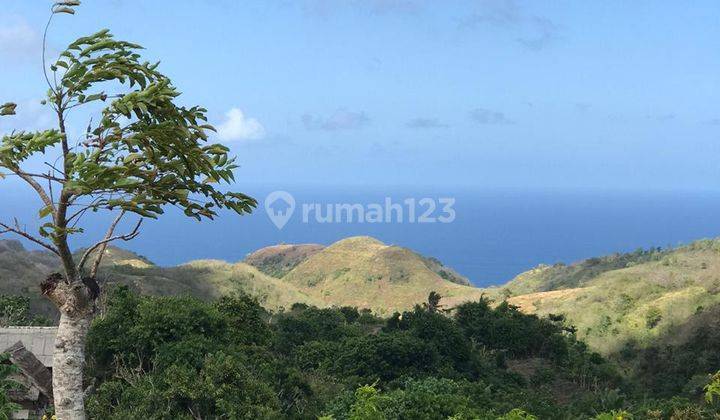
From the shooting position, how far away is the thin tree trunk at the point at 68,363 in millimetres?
10672

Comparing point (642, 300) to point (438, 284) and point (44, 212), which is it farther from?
point (44, 212)

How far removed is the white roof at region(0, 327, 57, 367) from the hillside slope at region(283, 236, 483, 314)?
181 ft

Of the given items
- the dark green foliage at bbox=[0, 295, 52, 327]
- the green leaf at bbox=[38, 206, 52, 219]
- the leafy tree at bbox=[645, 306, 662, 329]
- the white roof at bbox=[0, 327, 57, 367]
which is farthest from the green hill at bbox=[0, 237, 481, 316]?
the green leaf at bbox=[38, 206, 52, 219]

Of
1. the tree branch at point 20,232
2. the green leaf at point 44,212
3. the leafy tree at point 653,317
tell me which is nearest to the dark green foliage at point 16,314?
the tree branch at point 20,232

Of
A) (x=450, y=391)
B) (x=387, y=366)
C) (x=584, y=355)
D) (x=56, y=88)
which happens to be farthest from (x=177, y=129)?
(x=584, y=355)

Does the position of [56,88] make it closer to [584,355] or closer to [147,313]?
[147,313]

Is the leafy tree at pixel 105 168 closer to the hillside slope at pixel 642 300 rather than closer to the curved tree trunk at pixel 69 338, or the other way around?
the curved tree trunk at pixel 69 338

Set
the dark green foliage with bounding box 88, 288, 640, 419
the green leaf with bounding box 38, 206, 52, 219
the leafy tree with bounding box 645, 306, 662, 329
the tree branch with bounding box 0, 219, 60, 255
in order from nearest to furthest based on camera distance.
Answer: the green leaf with bounding box 38, 206, 52, 219 → the tree branch with bounding box 0, 219, 60, 255 → the dark green foliage with bounding box 88, 288, 640, 419 → the leafy tree with bounding box 645, 306, 662, 329

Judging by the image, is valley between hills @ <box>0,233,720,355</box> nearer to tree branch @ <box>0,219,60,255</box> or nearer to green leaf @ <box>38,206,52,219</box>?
tree branch @ <box>0,219,60,255</box>

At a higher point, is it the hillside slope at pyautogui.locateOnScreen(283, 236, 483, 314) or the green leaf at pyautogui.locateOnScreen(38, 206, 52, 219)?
the green leaf at pyautogui.locateOnScreen(38, 206, 52, 219)

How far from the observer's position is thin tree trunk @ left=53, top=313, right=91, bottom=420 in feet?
35.0

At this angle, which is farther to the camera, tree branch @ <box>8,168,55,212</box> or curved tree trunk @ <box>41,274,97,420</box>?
curved tree trunk @ <box>41,274,97,420</box>

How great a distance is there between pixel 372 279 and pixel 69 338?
3138 inches

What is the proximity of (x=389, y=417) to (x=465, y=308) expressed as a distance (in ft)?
93.8
